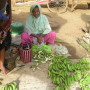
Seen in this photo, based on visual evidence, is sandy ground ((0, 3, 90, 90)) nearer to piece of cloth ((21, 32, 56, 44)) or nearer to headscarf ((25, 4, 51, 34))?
piece of cloth ((21, 32, 56, 44))

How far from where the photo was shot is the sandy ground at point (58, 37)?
3.45 metres

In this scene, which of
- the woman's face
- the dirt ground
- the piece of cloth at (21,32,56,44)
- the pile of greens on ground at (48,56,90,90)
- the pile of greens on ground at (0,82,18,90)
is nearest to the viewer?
the pile of greens on ground at (0,82,18,90)

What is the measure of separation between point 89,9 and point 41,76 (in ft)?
20.2

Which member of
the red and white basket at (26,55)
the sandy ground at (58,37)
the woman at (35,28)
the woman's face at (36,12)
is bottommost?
the sandy ground at (58,37)

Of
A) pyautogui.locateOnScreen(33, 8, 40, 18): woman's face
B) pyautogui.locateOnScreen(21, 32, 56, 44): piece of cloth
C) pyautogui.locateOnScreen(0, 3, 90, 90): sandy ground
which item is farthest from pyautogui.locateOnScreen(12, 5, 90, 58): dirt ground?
pyautogui.locateOnScreen(33, 8, 40, 18): woman's face

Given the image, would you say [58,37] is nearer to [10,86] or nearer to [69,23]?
[69,23]

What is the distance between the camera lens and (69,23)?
696 centimetres

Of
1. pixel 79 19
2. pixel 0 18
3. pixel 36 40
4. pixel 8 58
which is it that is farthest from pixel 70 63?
pixel 79 19

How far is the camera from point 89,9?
8.90 m

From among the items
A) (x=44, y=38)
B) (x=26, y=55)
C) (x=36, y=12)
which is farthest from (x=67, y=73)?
(x=36, y=12)

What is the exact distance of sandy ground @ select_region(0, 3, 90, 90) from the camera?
11.3ft

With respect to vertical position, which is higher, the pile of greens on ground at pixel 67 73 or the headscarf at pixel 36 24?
the headscarf at pixel 36 24

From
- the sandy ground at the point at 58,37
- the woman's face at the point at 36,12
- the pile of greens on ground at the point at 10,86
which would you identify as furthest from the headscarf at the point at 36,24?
the pile of greens on ground at the point at 10,86

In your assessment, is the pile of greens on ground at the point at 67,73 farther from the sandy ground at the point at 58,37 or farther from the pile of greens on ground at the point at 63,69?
the sandy ground at the point at 58,37
